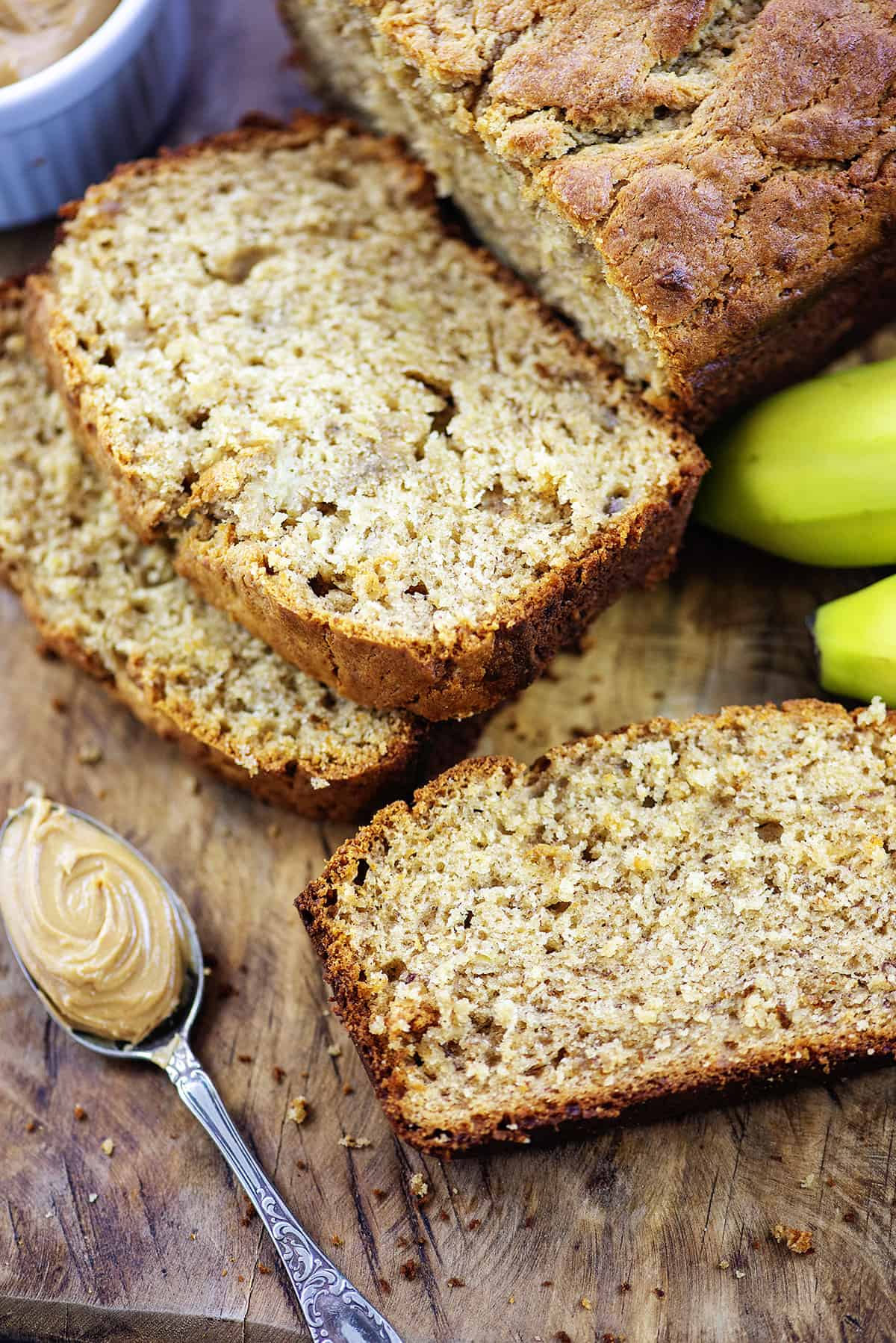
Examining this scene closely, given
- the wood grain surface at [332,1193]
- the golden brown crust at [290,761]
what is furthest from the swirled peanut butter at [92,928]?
the golden brown crust at [290,761]

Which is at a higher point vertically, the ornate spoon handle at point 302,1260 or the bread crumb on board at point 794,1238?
the ornate spoon handle at point 302,1260

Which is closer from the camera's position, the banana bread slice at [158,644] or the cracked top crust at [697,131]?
the cracked top crust at [697,131]

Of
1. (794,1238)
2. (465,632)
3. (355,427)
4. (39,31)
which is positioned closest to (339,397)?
(355,427)

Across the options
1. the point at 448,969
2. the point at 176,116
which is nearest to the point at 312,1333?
the point at 448,969

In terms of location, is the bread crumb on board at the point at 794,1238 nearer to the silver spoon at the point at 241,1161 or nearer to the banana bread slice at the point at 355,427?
the silver spoon at the point at 241,1161

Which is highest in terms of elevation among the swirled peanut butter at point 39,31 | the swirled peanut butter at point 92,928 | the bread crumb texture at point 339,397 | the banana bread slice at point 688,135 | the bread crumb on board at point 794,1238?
the swirled peanut butter at point 39,31
